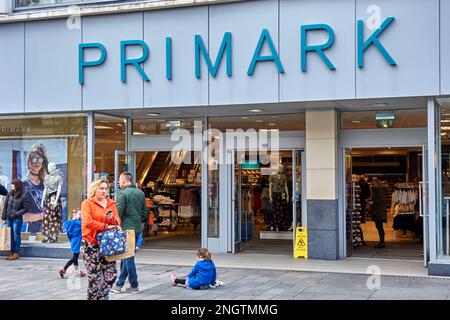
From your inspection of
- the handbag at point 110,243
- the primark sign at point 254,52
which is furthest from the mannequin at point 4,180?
the handbag at point 110,243

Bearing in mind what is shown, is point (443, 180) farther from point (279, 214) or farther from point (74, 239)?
point (74, 239)

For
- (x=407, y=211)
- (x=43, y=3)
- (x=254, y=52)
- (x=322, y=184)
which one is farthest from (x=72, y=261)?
(x=407, y=211)

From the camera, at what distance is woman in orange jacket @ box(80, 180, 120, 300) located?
7.45 meters

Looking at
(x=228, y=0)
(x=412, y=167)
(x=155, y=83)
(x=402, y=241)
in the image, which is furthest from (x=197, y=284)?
(x=412, y=167)

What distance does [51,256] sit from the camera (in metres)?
13.2

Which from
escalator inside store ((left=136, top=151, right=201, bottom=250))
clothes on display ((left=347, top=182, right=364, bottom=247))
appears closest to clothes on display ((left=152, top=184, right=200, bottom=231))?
escalator inside store ((left=136, top=151, right=201, bottom=250))

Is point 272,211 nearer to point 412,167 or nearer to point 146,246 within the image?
point 146,246

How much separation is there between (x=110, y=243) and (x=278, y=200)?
394 inches

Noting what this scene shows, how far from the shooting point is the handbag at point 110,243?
736 centimetres

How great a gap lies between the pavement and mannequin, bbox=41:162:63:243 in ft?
5.95

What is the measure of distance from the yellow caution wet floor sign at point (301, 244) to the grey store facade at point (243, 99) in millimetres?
170

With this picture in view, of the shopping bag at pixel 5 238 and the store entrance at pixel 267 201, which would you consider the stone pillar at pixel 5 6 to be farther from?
the store entrance at pixel 267 201

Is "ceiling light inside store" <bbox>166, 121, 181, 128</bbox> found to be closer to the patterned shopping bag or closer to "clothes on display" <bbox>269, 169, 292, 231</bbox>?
"clothes on display" <bbox>269, 169, 292, 231</bbox>

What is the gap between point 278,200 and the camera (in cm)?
1702
